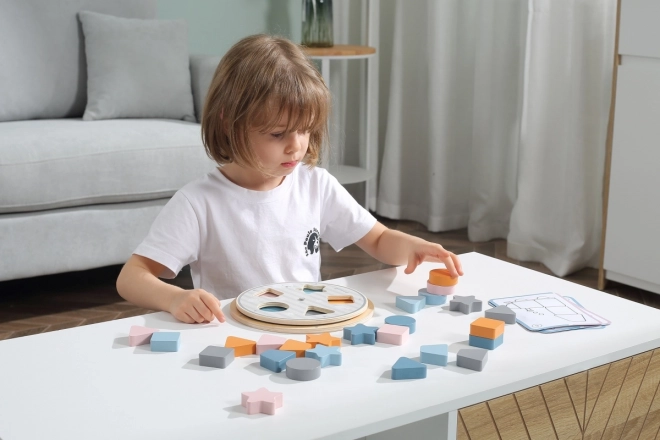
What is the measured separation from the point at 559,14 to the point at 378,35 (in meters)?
1.02

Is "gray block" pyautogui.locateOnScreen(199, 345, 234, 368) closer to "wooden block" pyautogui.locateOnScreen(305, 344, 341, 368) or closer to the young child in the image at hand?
"wooden block" pyautogui.locateOnScreen(305, 344, 341, 368)

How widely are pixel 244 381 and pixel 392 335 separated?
226mm

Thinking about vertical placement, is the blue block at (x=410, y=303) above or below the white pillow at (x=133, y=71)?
below

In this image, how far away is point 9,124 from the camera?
2.83 metres

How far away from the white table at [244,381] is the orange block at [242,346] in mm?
11

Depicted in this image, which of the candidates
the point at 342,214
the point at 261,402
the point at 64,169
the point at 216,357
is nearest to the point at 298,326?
the point at 216,357

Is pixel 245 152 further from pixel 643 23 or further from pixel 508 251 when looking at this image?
pixel 508 251

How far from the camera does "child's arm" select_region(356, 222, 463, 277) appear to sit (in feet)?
4.72

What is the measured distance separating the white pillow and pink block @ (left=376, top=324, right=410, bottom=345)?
6.85 feet

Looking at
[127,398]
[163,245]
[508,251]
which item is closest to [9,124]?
[163,245]

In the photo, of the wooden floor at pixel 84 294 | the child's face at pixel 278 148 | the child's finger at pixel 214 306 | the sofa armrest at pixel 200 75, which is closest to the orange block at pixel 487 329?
the child's finger at pixel 214 306

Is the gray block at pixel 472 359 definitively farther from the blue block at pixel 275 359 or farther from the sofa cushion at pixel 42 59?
the sofa cushion at pixel 42 59

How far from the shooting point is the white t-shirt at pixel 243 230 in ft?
4.95

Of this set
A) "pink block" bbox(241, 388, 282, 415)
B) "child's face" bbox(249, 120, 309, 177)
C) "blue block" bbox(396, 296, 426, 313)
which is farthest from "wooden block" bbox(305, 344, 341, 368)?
"child's face" bbox(249, 120, 309, 177)
